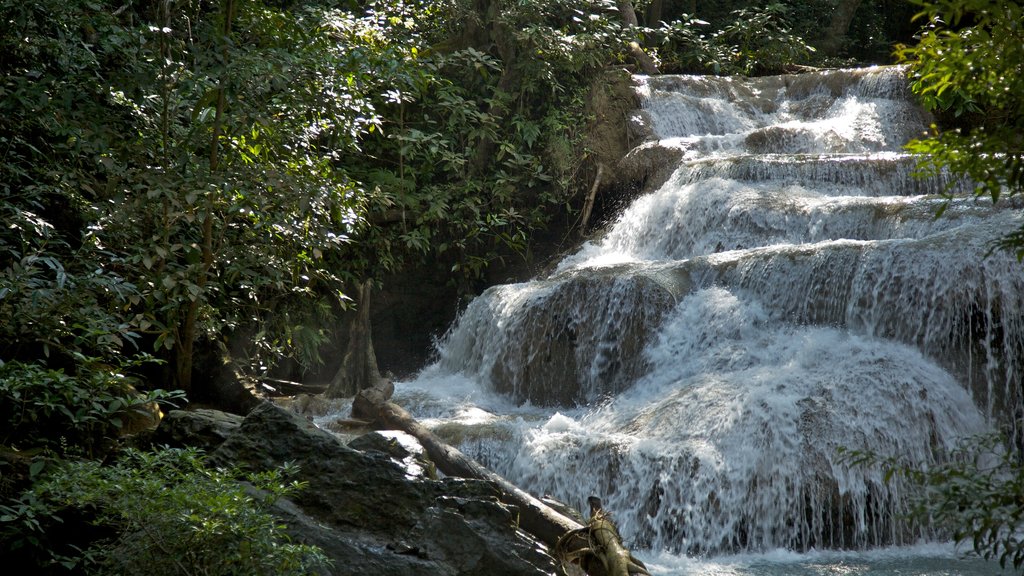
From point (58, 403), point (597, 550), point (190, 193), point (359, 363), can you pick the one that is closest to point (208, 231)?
point (190, 193)

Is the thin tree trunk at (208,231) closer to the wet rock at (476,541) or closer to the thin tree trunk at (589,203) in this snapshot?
the wet rock at (476,541)

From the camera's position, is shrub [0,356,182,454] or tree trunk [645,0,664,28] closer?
shrub [0,356,182,454]

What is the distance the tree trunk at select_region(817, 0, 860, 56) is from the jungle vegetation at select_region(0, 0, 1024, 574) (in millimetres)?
9351

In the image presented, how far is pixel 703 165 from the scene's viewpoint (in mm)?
11516

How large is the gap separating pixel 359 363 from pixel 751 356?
4.82 m

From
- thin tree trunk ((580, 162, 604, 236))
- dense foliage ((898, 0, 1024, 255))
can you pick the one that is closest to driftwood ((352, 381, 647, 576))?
dense foliage ((898, 0, 1024, 255))

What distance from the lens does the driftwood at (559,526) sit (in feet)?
17.0

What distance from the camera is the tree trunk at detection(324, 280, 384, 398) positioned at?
1058 centimetres

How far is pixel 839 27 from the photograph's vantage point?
60.3 ft

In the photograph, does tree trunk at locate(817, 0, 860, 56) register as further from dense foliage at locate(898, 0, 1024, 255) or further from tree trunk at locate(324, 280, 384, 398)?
dense foliage at locate(898, 0, 1024, 255)

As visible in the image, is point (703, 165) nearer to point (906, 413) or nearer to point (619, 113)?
point (619, 113)

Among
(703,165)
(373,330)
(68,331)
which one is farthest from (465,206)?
(68,331)

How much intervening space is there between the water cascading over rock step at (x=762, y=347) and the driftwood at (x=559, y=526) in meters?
0.80

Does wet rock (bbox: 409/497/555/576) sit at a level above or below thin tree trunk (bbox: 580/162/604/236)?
below
